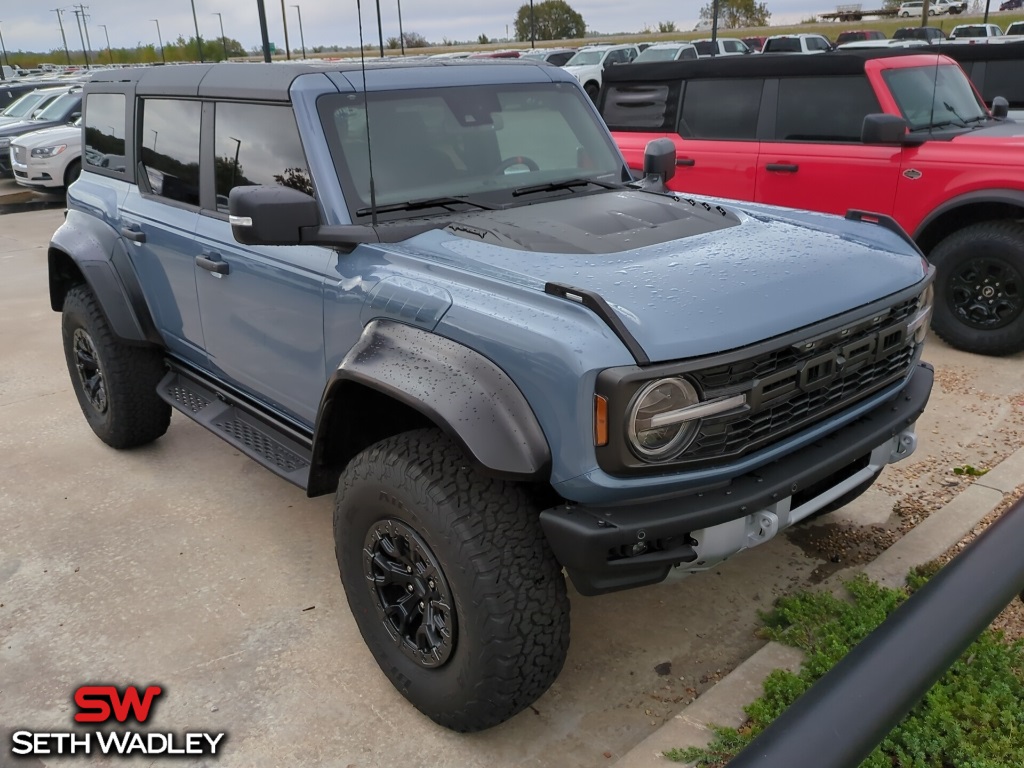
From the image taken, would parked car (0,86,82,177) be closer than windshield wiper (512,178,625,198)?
No

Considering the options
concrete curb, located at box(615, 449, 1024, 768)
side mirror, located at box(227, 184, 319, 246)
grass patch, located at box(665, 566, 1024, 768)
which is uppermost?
side mirror, located at box(227, 184, 319, 246)

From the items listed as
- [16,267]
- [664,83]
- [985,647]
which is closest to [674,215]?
[985,647]

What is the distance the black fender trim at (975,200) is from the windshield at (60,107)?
15618 millimetres

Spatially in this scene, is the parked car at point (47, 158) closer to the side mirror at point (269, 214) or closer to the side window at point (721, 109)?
the side window at point (721, 109)

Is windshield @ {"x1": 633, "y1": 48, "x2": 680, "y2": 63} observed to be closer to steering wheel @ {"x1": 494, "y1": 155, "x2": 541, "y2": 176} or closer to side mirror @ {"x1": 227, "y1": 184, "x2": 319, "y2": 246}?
steering wheel @ {"x1": 494, "y1": 155, "x2": 541, "y2": 176}

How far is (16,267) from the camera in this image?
9.76m

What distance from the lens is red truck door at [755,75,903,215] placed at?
5871mm

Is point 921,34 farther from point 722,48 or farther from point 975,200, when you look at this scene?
point 975,200

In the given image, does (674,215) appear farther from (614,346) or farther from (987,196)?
(987,196)

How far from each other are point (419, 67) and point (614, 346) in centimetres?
177

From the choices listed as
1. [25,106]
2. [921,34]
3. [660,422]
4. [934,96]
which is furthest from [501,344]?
[921,34]

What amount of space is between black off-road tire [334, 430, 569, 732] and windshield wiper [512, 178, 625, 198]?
119 centimetres

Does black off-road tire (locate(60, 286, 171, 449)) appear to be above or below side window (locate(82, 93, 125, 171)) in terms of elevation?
below

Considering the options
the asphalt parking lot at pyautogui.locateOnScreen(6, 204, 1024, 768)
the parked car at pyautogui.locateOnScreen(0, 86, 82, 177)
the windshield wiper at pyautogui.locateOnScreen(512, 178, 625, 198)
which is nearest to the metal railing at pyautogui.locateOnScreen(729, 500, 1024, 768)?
the asphalt parking lot at pyautogui.locateOnScreen(6, 204, 1024, 768)
